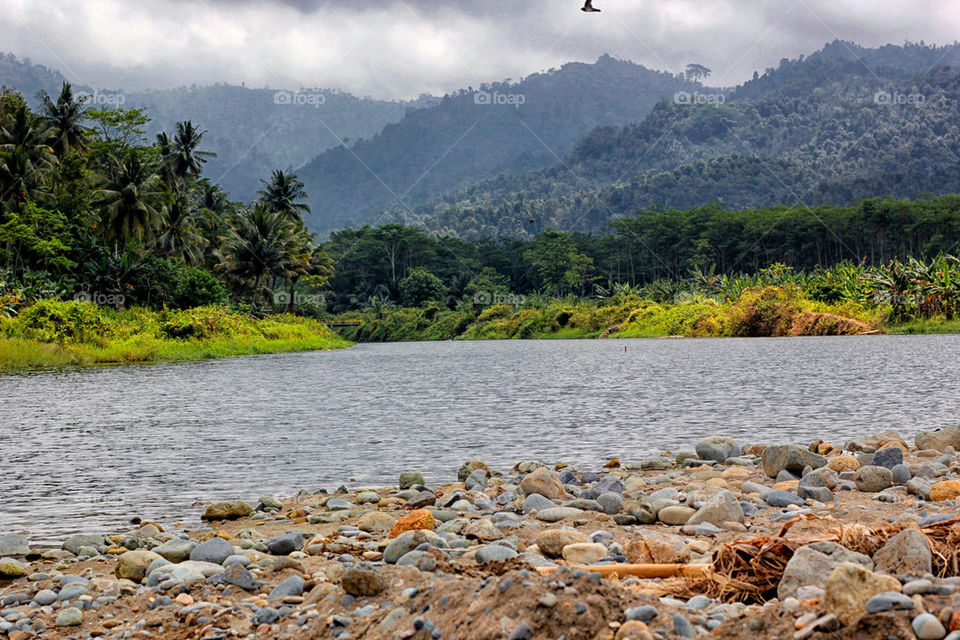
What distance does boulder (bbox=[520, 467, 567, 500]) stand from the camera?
269 inches

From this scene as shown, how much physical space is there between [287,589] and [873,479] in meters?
5.32

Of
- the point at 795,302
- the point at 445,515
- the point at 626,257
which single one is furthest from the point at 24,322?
the point at 626,257

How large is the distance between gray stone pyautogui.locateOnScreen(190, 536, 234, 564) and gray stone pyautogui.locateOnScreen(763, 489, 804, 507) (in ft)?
14.1

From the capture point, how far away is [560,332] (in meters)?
75.1

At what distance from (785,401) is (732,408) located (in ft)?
4.98

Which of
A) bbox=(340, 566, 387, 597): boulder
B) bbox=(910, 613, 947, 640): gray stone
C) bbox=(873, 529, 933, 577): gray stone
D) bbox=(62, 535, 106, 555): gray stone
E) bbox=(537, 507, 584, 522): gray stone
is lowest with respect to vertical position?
bbox=(62, 535, 106, 555): gray stone

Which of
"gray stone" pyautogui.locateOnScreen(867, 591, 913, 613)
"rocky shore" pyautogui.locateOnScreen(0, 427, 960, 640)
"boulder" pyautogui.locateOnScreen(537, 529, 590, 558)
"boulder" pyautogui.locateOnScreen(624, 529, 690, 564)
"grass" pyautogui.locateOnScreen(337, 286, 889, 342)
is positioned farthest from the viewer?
"grass" pyautogui.locateOnScreen(337, 286, 889, 342)

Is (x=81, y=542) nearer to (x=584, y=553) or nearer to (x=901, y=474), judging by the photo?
(x=584, y=553)

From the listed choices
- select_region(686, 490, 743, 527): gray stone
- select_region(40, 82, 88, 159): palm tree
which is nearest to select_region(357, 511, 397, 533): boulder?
select_region(686, 490, 743, 527): gray stone

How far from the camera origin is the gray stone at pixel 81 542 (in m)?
5.70

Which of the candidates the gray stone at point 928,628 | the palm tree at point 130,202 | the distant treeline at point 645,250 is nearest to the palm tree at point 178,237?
the palm tree at point 130,202

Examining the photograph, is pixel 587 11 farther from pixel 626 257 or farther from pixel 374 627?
pixel 626 257

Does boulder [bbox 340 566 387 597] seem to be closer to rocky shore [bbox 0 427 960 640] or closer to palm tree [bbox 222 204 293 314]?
rocky shore [bbox 0 427 960 640]

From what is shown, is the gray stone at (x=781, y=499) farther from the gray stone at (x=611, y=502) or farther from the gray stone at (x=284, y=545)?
the gray stone at (x=284, y=545)
